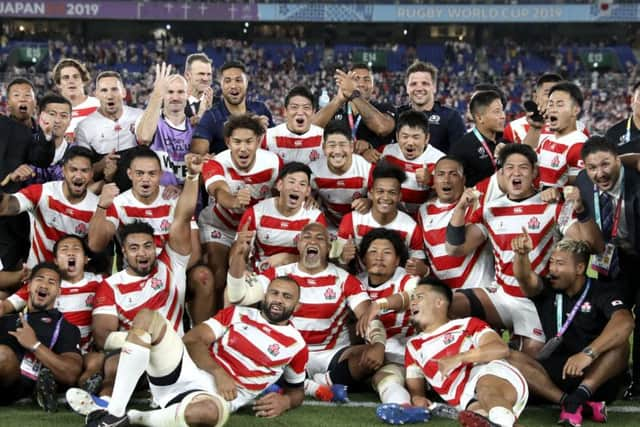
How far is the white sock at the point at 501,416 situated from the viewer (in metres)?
4.53

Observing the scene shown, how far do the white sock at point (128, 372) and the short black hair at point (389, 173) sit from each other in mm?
2273

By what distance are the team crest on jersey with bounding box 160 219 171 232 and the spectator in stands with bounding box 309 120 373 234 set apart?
1.11m

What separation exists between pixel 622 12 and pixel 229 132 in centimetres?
3418

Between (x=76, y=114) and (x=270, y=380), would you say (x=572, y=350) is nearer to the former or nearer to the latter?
(x=270, y=380)

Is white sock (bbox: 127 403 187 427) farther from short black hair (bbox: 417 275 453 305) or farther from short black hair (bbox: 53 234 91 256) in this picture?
short black hair (bbox: 417 275 453 305)

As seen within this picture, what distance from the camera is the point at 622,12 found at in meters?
36.9

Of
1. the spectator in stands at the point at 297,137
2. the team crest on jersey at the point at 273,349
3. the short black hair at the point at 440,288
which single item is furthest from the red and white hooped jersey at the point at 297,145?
the team crest on jersey at the point at 273,349

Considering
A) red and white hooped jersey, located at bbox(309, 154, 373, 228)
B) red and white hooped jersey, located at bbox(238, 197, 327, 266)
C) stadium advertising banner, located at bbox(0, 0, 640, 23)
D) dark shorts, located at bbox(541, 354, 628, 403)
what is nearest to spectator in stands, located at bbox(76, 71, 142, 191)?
red and white hooped jersey, located at bbox(238, 197, 327, 266)

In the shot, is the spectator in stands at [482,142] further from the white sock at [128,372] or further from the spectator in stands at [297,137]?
the white sock at [128,372]

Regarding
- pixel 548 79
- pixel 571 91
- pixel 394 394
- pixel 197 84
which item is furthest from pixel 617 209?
pixel 197 84

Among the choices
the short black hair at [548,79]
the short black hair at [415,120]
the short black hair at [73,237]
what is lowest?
the short black hair at [73,237]

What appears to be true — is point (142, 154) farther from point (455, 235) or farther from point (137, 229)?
point (455, 235)

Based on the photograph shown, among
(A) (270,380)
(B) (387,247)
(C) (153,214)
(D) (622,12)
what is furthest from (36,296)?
(D) (622,12)

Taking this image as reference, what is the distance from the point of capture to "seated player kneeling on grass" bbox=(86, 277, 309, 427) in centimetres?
456
